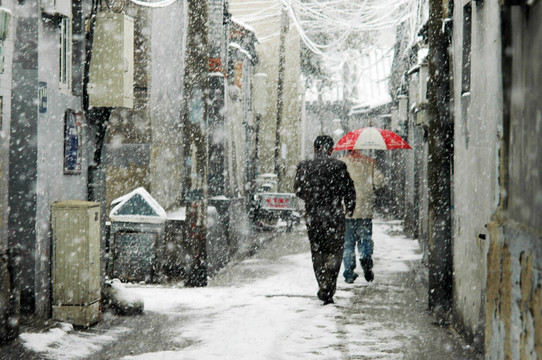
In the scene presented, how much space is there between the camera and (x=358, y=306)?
9133mm

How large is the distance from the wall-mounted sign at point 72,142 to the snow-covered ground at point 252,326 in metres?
1.76

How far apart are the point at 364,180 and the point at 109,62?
435 cm

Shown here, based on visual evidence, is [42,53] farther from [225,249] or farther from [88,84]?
[225,249]

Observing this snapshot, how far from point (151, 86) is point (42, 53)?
6.66 meters

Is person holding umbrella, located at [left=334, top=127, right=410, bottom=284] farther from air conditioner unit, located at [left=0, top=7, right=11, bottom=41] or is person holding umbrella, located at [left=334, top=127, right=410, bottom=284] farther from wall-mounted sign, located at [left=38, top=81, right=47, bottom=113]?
air conditioner unit, located at [left=0, top=7, right=11, bottom=41]

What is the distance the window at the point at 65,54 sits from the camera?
28.2ft

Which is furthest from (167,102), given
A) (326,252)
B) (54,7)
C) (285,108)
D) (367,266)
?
(285,108)

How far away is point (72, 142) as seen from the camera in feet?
28.4

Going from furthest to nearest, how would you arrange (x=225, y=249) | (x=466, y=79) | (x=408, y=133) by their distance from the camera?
(x=408, y=133) → (x=225, y=249) → (x=466, y=79)

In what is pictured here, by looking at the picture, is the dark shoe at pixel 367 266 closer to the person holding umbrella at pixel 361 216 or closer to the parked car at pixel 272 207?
the person holding umbrella at pixel 361 216

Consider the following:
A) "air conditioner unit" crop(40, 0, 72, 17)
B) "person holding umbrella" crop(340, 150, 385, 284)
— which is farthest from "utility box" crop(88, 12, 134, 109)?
"person holding umbrella" crop(340, 150, 385, 284)

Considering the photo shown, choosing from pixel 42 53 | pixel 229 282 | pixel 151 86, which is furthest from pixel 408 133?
pixel 42 53

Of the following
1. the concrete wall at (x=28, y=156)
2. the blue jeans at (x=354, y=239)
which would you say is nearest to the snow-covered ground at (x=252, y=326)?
the blue jeans at (x=354, y=239)

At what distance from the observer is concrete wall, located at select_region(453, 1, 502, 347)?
589 cm
